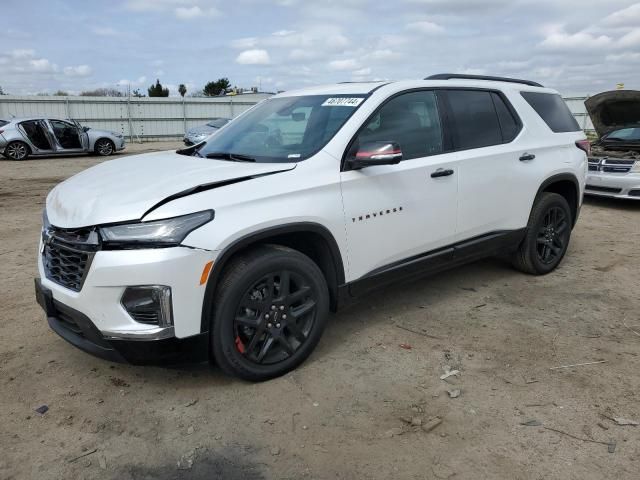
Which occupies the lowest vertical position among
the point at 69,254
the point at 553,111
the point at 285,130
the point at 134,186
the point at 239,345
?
the point at 239,345

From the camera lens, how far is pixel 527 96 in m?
4.95

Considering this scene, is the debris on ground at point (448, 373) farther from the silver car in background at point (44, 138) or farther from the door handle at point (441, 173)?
the silver car in background at point (44, 138)

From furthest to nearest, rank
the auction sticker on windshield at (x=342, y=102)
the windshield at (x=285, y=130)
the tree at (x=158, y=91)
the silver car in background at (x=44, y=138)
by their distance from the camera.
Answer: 1. the tree at (x=158, y=91)
2. the silver car in background at (x=44, y=138)
3. the auction sticker on windshield at (x=342, y=102)
4. the windshield at (x=285, y=130)

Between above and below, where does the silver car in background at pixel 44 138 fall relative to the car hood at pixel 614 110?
below

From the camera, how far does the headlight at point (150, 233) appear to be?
271 centimetres

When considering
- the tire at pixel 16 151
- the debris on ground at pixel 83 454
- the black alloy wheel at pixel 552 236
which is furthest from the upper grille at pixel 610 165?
the tire at pixel 16 151

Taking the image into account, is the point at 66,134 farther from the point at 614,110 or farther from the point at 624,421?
the point at 624,421

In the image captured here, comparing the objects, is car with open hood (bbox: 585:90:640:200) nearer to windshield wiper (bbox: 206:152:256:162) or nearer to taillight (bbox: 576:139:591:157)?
taillight (bbox: 576:139:591:157)

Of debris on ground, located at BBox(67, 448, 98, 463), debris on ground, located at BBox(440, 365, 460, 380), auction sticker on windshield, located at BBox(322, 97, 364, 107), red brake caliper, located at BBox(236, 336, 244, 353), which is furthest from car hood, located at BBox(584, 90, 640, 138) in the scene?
debris on ground, located at BBox(67, 448, 98, 463)

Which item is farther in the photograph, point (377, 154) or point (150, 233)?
point (377, 154)

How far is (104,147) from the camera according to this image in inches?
728

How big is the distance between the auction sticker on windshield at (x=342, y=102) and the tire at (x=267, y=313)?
1182 mm

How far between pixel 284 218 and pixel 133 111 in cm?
2627

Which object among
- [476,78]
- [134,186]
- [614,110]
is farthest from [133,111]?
[134,186]
